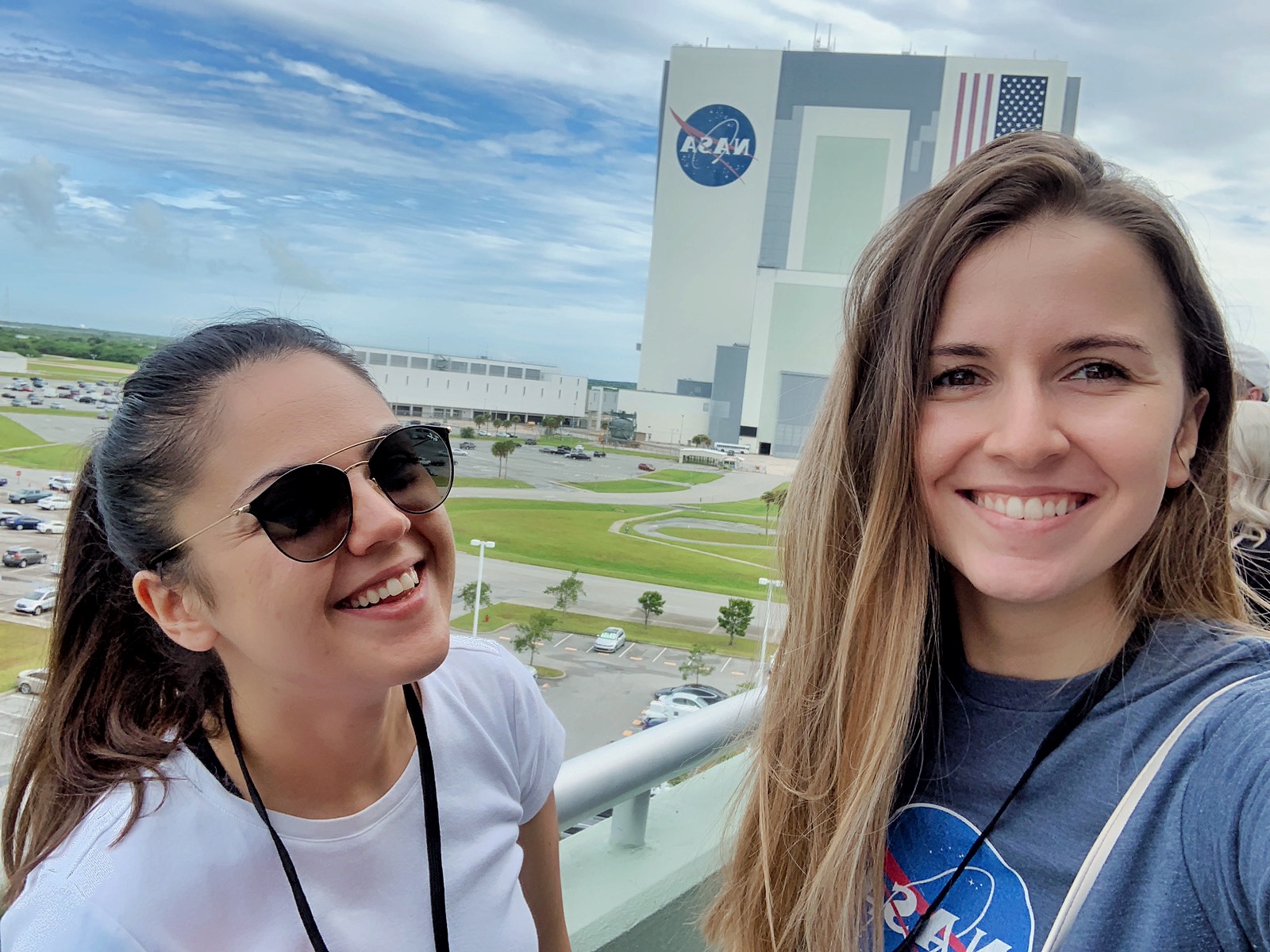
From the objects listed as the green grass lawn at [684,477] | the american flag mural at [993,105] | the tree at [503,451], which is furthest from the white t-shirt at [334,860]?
the american flag mural at [993,105]

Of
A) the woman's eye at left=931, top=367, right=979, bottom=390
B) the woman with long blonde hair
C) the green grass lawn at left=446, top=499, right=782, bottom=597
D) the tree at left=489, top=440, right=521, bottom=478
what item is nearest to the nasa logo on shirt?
the woman's eye at left=931, top=367, right=979, bottom=390

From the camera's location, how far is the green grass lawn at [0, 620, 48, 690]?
1.01 metres

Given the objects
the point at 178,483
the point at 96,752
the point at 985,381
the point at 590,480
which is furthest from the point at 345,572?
the point at 590,480

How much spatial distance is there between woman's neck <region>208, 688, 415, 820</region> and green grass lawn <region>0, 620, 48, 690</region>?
272 mm

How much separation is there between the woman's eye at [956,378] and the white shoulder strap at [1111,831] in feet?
1.14

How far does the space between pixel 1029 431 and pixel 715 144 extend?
39.6 metres

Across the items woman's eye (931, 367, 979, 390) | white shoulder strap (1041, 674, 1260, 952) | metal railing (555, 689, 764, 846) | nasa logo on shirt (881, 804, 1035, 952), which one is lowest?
metal railing (555, 689, 764, 846)

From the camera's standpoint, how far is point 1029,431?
766 mm

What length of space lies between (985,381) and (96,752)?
1.00 meters

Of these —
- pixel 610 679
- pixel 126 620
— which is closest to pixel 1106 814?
pixel 126 620

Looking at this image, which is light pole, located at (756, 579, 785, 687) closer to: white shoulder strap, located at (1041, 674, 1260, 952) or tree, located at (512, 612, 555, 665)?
white shoulder strap, located at (1041, 674, 1260, 952)

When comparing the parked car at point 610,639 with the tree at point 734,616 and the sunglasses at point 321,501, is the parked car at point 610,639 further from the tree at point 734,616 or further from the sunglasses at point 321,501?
the sunglasses at point 321,501

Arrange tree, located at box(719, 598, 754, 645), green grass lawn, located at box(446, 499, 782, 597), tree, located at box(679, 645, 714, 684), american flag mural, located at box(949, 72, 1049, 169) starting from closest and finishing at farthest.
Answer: tree, located at box(679, 645, 714, 684), tree, located at box(719, 598, 754, 645), green grass lawn, located at box(446, 499, 782, 597), american flag mural, located at box(949, 72, 1049, 169)

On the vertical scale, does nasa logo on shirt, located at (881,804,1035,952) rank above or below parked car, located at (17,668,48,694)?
below
